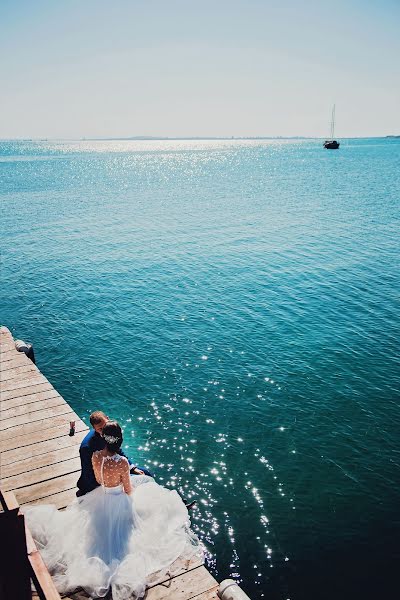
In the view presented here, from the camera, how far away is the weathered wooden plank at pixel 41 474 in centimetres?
984

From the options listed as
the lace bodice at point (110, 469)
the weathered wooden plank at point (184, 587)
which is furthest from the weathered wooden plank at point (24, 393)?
the weathered wooden plank at point (184, 587)

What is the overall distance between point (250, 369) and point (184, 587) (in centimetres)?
1178

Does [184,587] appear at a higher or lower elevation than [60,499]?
lower

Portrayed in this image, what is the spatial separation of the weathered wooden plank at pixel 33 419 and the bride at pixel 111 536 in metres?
4.03

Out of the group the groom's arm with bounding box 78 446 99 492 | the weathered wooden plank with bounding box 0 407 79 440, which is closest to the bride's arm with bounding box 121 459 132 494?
the groom's arm with bounding box 78 446 99 492

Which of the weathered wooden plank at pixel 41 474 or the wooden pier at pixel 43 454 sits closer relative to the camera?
the wooden pier at pixel 43 454

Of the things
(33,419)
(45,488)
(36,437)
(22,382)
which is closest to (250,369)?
(22,382)

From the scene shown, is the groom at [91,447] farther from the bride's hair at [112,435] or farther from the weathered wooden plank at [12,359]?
the weathered wooden plank at [12,359]

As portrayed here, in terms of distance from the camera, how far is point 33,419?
12.3m

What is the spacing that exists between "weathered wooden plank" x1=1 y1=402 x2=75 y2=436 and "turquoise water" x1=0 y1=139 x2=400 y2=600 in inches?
119

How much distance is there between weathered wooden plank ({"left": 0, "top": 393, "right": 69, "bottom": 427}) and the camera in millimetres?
12578

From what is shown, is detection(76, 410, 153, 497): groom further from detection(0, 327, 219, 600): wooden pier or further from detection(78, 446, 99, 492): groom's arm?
detection(0, 327, 219, 600): wooden pier

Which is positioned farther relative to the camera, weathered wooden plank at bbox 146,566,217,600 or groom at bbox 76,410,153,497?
groom at bbox 76,410,153,497

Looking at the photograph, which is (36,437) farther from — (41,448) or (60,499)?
(60,499)
